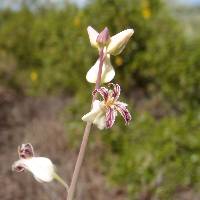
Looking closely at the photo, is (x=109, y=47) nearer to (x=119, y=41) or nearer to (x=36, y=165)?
(x=119, y=41)

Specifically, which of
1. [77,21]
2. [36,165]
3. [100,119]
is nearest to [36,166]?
[36,165]

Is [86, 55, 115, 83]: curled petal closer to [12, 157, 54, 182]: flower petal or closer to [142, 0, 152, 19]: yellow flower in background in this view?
[12, 157, 54, 182]: flower petal

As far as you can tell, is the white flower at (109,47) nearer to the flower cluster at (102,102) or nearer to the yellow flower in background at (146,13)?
the flower cluster at (102,102)

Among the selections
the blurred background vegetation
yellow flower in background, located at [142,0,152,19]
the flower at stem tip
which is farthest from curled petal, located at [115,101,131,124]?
yellow flower in background, located at [142,0,152,19]

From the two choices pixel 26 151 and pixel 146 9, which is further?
pixel 146 9

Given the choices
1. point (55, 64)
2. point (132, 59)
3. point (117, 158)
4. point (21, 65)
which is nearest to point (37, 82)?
point (55, 64)

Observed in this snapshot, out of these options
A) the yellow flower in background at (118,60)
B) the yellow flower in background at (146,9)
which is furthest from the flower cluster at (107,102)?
the yellow flower in background at (146,9)
